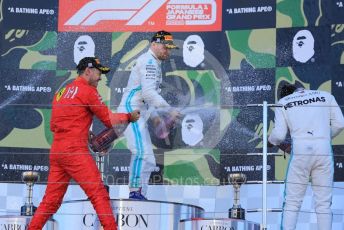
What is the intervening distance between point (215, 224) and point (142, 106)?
148cm

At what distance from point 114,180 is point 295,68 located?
176cm

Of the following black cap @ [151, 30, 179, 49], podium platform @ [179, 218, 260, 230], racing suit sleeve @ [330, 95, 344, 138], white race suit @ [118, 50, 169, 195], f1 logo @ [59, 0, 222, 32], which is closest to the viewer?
podium platform @ [179, 218, 260, 230]

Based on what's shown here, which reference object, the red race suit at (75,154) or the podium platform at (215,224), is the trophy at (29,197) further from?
the podium platform at (215,224)

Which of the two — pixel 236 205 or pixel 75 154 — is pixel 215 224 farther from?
pixel 75 154

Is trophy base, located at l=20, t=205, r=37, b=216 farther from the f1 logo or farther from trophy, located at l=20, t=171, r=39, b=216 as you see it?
the f1 logo

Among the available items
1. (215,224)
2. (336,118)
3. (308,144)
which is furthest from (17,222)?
(336,118)

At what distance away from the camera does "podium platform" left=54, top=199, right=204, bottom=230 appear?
27.9 ft

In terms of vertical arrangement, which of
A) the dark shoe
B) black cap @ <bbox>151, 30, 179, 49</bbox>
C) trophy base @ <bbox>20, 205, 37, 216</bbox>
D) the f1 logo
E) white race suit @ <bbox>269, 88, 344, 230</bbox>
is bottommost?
trophy base @ <bbox>20, 205, 37, 216</bbox>

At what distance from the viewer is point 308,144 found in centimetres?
891

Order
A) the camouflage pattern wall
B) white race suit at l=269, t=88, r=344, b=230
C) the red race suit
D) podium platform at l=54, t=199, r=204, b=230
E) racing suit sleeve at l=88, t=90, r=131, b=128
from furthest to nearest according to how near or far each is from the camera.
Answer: the camouflage pattern wall
white race suit at l=269, t=88, r=344, b=230
podium platform at l=54, t=199, r=204, b=230
racing suit sleeve at l=88, t=90, r=131, b=128
the red race suit

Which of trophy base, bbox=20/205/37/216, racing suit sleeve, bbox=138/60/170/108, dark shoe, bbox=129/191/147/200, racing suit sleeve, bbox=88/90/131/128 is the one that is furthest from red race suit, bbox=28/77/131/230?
racing suit sleeve, bbox=138/60/170/108

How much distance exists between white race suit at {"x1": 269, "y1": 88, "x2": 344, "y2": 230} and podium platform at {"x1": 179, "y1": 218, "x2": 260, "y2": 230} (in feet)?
1.41

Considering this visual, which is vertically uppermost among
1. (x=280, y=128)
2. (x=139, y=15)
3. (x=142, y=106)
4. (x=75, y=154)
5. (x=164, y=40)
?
(x=139, y=15)

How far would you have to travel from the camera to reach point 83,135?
8.23m
